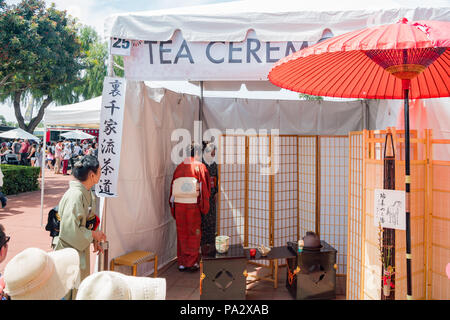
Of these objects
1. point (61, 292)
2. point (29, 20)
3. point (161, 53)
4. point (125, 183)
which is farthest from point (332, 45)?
point (29, 20)

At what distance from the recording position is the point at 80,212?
247 cm

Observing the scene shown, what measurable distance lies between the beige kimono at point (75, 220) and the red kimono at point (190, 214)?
1.95m

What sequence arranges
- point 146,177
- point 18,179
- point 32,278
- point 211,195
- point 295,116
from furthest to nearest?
point 18,179 < point 295,116 < point 211,195 < point 146,177 < point 32,278

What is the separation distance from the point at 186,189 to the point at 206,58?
1799 mm

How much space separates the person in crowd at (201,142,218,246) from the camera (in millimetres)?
4922

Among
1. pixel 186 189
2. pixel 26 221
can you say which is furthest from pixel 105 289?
pixel 26 221

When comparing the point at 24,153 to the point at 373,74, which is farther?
the point at 24,153

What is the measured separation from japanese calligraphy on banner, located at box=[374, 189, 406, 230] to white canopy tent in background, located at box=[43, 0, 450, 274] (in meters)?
1.73

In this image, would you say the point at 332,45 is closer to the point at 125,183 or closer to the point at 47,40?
the point at 125,183

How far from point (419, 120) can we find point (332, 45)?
2.28 meters

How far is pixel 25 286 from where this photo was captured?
141 cm

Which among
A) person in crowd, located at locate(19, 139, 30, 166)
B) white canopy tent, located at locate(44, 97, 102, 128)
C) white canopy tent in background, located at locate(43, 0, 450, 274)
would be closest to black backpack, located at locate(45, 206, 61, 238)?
white canopy tent in background, located at locate(43, 0, 450, 274)

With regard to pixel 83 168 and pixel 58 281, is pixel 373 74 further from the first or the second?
pixel 58 281

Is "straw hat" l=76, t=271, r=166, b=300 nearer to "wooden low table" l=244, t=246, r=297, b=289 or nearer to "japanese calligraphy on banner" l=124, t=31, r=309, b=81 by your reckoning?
"wooden low table" l=244, t=246, r=297, b=289
